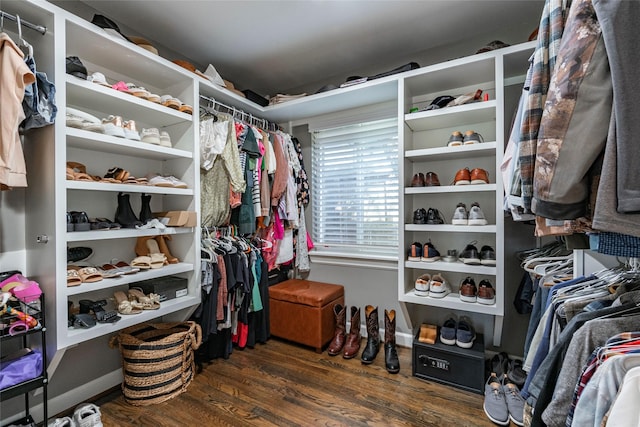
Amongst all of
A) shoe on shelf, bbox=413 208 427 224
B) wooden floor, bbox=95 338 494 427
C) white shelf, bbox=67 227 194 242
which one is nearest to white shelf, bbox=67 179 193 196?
white shelf, bbox=67 227 194 242

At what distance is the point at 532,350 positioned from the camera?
1231mm

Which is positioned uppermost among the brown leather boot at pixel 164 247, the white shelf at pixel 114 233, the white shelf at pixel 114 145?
the white shelf at pixel 114 145

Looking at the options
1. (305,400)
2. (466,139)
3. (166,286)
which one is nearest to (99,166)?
(166,286)

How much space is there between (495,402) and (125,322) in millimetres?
2120

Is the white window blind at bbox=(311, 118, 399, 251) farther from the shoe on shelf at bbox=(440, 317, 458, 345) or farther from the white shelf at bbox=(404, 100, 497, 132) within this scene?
the shoe on shelf at bbox=(440, 317, 458, 345)

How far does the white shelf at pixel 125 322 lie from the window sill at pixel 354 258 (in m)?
1.24

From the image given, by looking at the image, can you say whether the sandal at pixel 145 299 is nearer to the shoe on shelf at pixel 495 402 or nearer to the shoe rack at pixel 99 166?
the shoe rack at pixel 99 166

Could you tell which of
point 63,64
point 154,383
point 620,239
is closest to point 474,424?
point 620,239

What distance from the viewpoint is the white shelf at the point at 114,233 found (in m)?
1.46

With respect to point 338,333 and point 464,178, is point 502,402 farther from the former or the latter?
point 464,178

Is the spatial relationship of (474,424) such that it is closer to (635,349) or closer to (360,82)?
(635,349)

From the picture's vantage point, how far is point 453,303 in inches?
77.6

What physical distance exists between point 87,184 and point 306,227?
1908 mm

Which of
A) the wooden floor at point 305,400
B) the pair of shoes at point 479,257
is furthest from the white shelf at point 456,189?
the wooden floor at point 305,400
